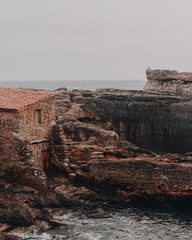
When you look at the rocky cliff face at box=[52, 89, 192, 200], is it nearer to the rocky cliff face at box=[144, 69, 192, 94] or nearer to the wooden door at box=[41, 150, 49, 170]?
the wooden door at box=[41, 150, 49, 170]

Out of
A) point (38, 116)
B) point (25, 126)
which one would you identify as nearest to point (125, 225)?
point (25, 126)

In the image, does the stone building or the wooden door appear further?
the wooden door

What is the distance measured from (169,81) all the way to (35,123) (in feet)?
99.7

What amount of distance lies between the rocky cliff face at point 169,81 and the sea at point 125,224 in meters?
27.8

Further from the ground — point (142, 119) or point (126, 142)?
point (142, 119)

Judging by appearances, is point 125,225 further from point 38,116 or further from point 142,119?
point 142,119

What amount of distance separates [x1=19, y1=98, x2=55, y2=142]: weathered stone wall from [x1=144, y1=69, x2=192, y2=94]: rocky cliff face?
26.1 metres

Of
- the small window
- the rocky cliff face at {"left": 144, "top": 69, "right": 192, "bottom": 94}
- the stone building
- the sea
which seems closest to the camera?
the sea

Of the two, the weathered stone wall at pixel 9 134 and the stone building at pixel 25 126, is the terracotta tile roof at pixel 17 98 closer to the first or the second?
the stone building at pixel 25 126

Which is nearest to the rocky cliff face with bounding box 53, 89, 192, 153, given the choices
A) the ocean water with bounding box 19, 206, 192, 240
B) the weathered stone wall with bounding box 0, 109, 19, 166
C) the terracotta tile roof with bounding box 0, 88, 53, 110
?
the terracotta tile roof with bounding box 0, 88, 53, 110

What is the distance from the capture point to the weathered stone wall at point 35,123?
2444 cm

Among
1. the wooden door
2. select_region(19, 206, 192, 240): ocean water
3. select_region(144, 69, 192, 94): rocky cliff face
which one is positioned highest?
select_region(144, 69, 192, 94): rocky cliff face

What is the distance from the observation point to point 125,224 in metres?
21.4

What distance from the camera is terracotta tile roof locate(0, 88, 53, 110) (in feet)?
80.4
